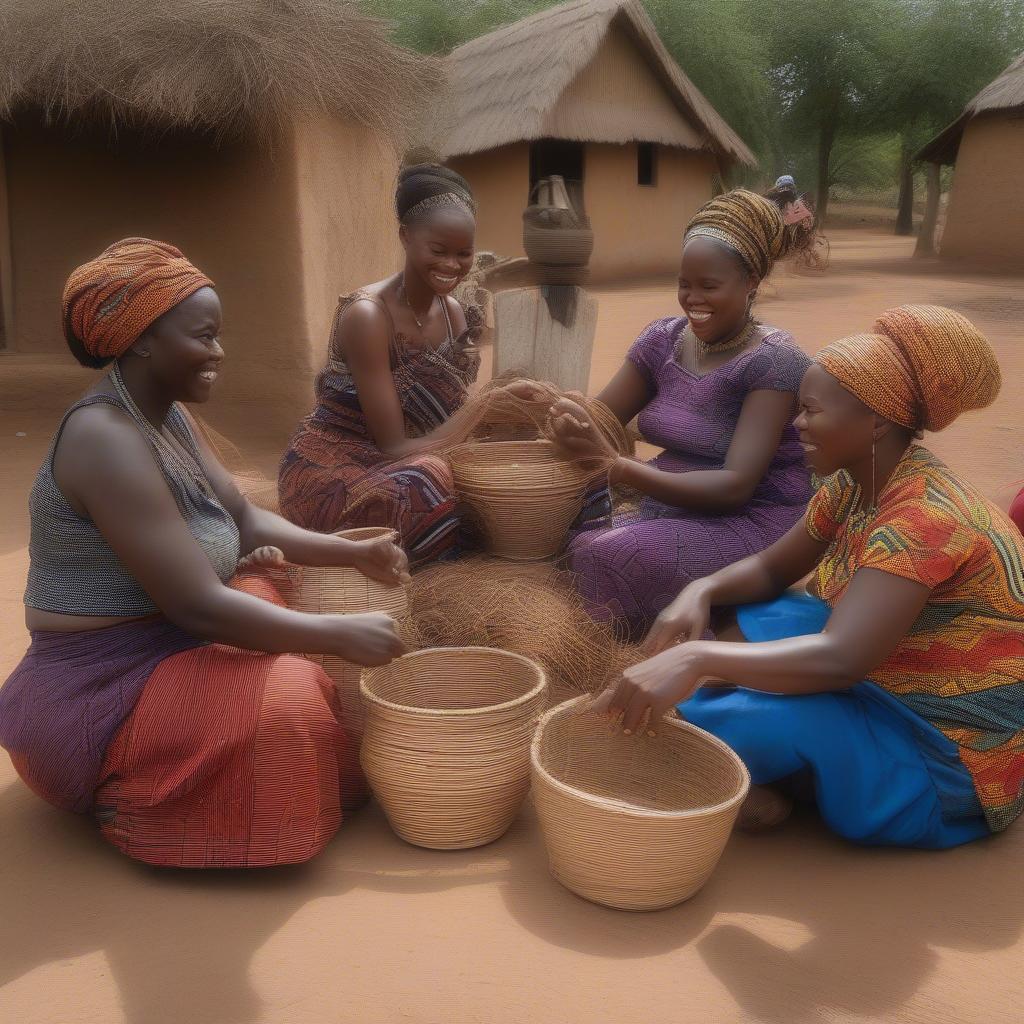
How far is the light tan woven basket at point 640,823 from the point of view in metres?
1.88

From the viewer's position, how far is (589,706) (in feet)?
7.35

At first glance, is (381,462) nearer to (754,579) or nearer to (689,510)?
(689,510)

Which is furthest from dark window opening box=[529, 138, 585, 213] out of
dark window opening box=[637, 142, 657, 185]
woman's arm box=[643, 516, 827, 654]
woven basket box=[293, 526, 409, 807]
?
woman's arm box=[643, 516, 827, 654]

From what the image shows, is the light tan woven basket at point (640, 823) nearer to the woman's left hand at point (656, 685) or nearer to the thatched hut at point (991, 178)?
the woman's left hand at point (656, 685)

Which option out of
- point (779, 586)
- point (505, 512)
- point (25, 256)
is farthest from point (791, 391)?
point (25, 256)

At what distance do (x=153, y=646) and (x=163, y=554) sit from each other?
0.95 feet

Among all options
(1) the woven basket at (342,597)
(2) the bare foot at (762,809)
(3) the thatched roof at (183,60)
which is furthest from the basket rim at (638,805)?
(3) the thatched roof at (183,60)

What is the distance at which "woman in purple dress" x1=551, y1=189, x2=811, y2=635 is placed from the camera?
114 inches

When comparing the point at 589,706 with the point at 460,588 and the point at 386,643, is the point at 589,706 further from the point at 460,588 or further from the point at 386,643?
the point at 460,588

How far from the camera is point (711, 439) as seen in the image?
10.0 ft

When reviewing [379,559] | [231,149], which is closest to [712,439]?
[379,559]

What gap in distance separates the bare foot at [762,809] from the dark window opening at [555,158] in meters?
13.1

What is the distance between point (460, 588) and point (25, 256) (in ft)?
18.1

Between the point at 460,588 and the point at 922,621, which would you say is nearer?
the point at 922,621
